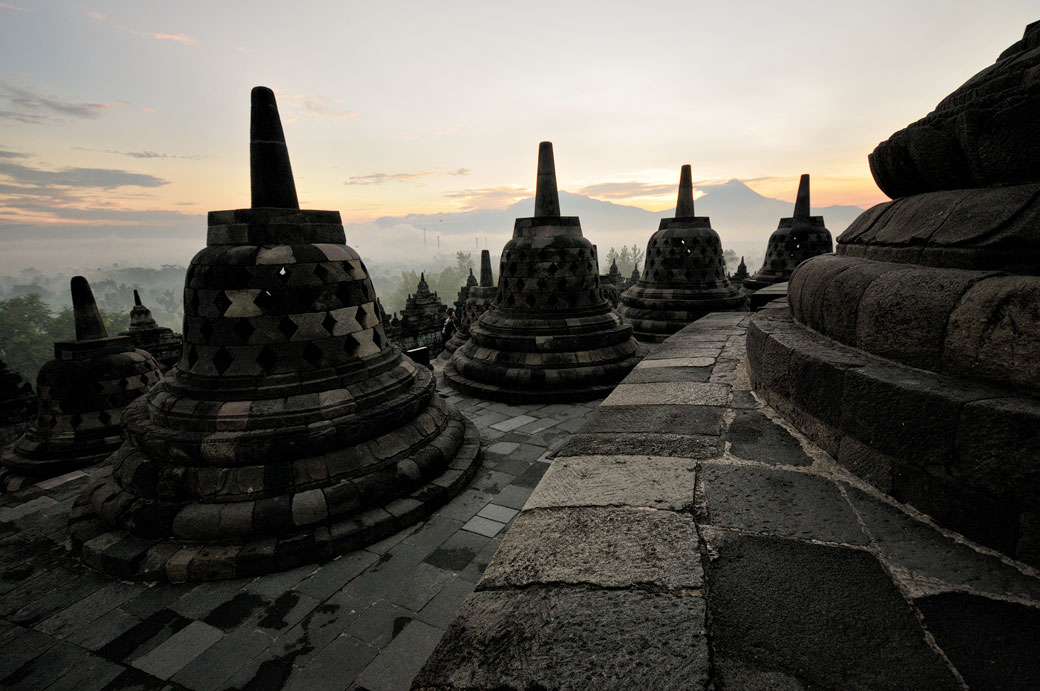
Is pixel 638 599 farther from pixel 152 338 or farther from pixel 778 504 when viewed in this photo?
pixel 152 338

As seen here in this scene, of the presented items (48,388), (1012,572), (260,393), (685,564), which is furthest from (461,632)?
(48,388)

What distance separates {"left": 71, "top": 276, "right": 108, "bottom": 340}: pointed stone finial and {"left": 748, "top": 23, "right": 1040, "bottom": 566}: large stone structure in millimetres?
8607

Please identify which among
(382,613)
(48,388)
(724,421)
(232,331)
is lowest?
(382,613)

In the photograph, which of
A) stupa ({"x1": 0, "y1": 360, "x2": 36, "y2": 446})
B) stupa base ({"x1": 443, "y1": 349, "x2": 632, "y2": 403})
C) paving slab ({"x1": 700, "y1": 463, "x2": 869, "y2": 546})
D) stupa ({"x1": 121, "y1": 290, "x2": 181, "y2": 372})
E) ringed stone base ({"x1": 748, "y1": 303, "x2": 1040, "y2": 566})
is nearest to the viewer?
ringed stone base ({"x1": 748, "y1": 303, "x2": 1040, "y2": 566})

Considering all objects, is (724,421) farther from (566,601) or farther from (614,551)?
(566,601)

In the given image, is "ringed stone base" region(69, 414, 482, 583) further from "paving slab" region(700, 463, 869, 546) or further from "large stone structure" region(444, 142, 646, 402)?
"large stone structure" region(444, 142, 646, 402)

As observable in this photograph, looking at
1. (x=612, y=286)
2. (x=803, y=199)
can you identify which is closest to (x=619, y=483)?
(x=803, y=199)

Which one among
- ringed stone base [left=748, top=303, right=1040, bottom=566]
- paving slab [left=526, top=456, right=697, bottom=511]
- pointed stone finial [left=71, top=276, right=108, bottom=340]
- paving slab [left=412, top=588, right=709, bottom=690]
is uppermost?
pointed stone finial [left=71, top=276, right=108, bottom=340]

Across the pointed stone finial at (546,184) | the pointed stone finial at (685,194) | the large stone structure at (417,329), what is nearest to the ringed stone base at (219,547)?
the pointed stone finial at (546,184)

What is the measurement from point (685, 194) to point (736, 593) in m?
12.2

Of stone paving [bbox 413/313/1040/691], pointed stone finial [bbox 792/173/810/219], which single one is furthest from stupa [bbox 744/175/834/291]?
stone paving [bbox 413/313/1040/691]

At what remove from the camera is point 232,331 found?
14.4 feet

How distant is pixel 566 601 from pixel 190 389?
14.8 ft

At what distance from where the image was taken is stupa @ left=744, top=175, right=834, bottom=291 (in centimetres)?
1225
